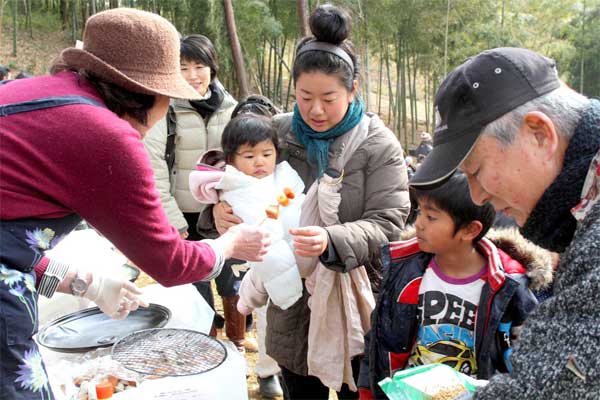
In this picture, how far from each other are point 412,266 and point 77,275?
1.09 m

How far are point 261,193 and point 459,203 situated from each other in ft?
2.54

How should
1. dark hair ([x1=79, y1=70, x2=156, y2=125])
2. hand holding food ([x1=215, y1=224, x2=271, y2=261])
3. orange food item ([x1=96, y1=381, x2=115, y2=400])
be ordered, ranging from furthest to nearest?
hand holding food ([x1=215, y1=224, x2=271, y2=261]), orange food item ([x1=96, y1=381, x2=115, y2=400]), dark hair ([x1=79, y1=70, x2=156, y2=125])

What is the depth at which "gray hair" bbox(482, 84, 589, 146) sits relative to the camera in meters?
1.03

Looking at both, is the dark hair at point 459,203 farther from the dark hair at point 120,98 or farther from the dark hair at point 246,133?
the dark hair at point 120,98

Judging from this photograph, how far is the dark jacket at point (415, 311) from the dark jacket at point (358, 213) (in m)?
0.12

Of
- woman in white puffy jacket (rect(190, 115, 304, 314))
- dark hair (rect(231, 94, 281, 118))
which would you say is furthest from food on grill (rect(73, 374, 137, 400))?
dark hair (rect(231, 94, 281, 118))

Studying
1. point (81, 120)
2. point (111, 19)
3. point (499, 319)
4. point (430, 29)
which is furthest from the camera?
point (430, 29)

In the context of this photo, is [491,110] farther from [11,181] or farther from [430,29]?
[430,29]

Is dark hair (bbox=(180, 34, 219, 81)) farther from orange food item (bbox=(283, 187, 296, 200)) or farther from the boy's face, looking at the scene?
the boy's face

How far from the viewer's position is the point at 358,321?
6.77 ft

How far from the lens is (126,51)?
1.37 metres

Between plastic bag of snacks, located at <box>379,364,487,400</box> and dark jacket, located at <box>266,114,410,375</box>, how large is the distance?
0.60 meters

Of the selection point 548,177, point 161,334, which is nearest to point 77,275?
point 161,334

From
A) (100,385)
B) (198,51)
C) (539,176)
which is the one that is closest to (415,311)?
(539,176)
